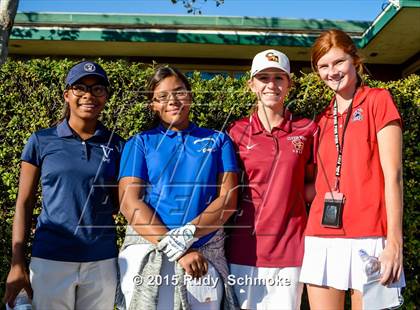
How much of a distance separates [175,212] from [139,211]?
0.22m

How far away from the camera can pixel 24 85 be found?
15.8 ft

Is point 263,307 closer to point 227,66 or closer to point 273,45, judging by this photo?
point 273,45

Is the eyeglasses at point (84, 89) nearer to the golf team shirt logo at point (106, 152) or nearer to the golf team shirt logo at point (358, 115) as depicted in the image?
the golf team shirt logo at point (106, 152)

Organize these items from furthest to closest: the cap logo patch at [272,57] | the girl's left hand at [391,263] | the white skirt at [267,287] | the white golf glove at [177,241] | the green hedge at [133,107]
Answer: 1. the green hedge at [133,107]
2. the cap logo patch at [272,57]
3. the white skirt at [267,287]
4. the white golf glove at [177,241]
5. the girl's left hand at [391,263]

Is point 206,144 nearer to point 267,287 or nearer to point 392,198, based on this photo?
point 267,287

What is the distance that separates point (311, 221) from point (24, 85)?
299 cm

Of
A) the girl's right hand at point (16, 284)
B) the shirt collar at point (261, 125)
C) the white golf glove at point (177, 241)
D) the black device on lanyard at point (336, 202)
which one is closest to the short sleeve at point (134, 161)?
the white golf glove at point (177, 241)

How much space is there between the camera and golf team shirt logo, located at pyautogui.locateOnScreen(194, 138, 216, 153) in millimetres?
3365

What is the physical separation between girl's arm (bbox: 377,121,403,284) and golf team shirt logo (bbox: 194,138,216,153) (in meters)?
1.02

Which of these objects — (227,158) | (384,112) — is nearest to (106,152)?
(227,158)

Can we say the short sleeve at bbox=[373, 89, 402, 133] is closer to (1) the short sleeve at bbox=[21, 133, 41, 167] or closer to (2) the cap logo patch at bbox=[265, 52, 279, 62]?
(2) the cap logo patch at bbox=[265, 52, 279, 62]

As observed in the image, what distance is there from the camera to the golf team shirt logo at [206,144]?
3.37 metres

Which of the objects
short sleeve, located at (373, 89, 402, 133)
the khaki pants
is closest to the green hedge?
the khaki pants

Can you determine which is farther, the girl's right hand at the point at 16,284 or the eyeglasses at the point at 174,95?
the eyeglasses at the point at 174,95
